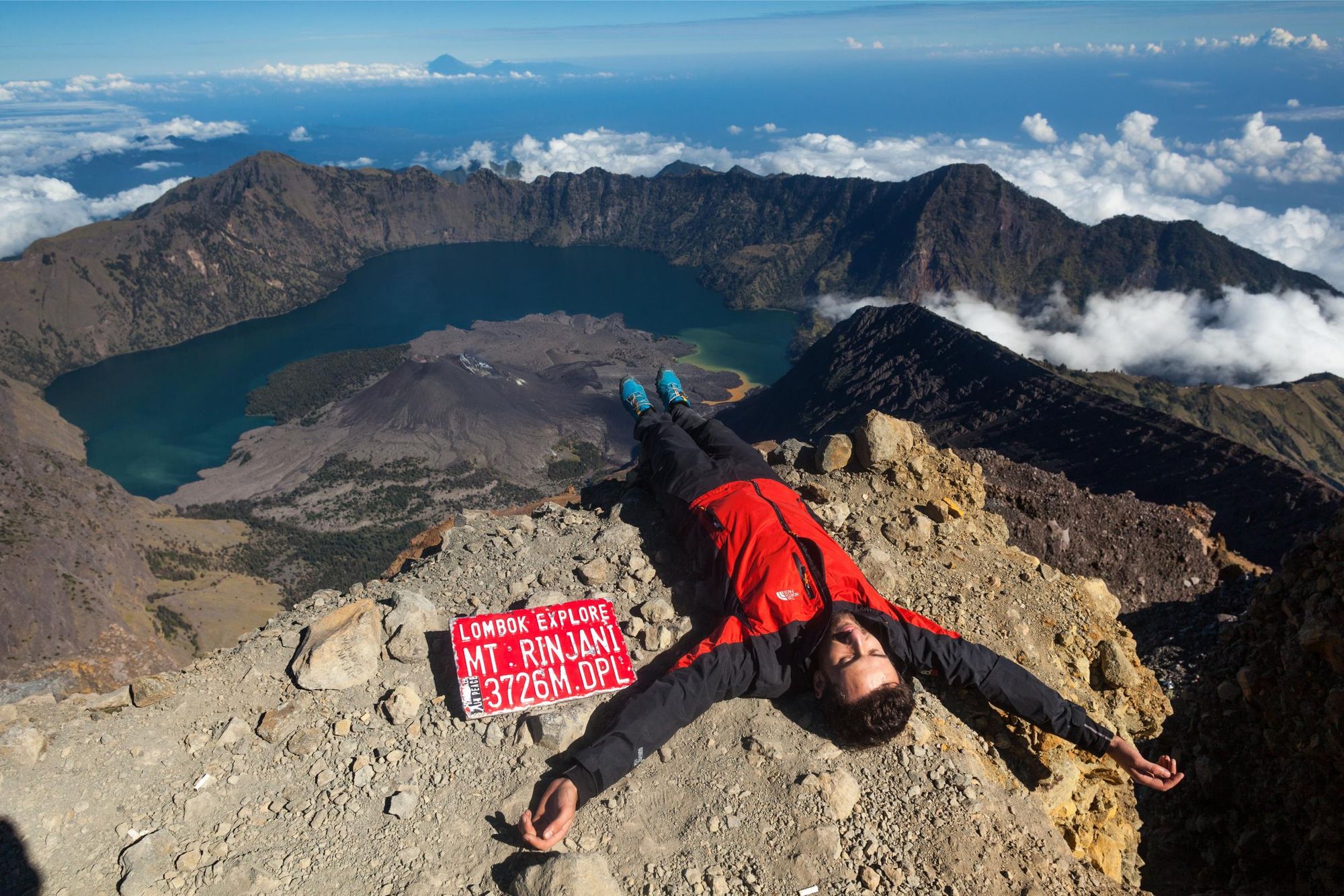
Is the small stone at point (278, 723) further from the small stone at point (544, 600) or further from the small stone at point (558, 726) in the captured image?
the small stone at point (544, 600)

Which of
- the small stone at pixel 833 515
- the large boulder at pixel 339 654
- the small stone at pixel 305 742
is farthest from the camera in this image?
the small stone at pixel 833 515

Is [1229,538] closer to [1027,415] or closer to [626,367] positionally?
[1027,415]

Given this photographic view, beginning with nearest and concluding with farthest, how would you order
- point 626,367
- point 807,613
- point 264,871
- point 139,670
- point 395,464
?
point 264,871 → point 807,613 → point 139,670 → point 395,464 → point 626,367

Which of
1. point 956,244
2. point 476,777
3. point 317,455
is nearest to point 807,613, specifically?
point 476,777

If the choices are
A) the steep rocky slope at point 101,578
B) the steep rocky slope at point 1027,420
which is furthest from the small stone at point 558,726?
the steep rocky slope at point 1027,420

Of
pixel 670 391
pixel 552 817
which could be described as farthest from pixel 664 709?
pixel 670 391

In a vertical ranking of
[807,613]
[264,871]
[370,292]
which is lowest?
[370,292]

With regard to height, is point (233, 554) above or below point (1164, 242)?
below
